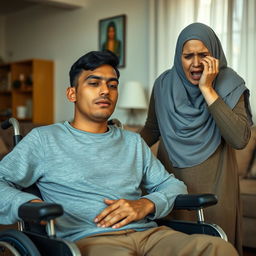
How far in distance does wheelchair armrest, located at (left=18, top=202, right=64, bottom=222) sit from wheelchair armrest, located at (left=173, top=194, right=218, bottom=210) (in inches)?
18.7

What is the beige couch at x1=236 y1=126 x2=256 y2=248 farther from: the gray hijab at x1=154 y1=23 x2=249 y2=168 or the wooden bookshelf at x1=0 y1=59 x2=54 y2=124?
the wooden bookshelf at x1=0 y1=59 x2=54 y2=124

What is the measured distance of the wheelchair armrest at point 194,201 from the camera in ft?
4.63

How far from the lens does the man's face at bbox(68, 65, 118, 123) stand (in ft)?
5.08

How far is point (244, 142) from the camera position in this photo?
1.62 m

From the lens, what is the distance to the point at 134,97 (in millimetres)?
4797

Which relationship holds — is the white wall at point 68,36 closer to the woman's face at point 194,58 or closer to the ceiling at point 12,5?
the ceiling at point 12,5

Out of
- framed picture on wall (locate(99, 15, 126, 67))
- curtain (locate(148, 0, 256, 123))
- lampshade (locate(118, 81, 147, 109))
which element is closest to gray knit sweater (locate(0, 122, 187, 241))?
curtain (locate(148, 0, 256, 123))

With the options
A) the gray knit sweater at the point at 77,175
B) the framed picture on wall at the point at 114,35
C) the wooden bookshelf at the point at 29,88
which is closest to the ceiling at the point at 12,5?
the wooden bookshelf at the point at 29,88

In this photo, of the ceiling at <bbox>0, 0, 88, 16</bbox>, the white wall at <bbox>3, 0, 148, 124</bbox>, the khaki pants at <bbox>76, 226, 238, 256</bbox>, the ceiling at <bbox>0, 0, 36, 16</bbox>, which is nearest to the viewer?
the khaki pants at <bbox>76, 226, 238, 256</bbox>

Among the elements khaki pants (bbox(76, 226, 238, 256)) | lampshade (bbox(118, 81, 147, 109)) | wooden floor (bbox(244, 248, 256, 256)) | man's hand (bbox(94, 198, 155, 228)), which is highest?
lampshade (bbox(118, 81, 147, 109))

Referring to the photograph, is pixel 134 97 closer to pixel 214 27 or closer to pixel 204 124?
pixel 214 27

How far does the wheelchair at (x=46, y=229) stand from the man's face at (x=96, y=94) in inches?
10.5

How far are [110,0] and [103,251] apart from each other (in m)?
4.68

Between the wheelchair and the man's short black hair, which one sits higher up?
the man's short black hair
